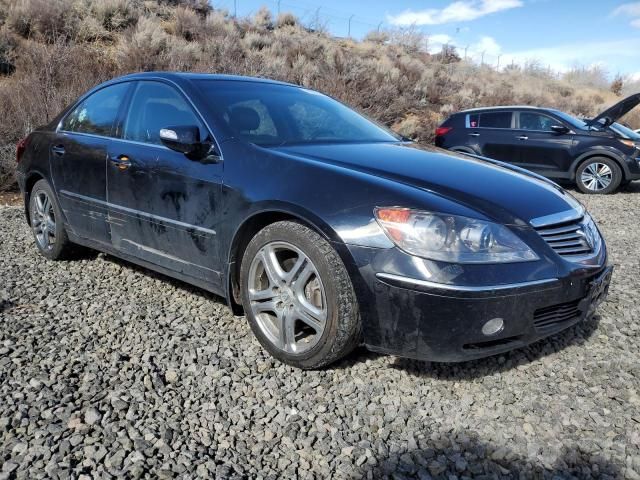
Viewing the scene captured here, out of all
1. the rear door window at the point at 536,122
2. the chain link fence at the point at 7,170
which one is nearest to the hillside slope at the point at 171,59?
the chain link fence at the point at 7,170

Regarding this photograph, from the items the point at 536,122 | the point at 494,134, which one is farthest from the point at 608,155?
the point at 494,134

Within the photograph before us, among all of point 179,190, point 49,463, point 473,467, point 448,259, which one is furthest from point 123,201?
point 473,467

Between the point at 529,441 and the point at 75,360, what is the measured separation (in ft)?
7.68

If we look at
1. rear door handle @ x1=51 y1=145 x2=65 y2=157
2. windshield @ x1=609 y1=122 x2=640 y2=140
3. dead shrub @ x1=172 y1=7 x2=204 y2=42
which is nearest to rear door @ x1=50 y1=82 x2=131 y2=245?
rear door handle @ x1=51 y1=145 x2=65 y2=157

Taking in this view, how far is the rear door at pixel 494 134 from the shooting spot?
10.5 metres

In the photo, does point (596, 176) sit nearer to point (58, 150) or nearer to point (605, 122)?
point (605, 122)

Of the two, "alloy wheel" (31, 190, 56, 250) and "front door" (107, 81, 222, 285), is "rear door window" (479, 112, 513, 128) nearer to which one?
"front door" (107, 81, 222, 285)

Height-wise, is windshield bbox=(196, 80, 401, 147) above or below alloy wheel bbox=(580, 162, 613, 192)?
above

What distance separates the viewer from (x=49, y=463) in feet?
6.98

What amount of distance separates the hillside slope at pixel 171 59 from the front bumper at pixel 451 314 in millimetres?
7291

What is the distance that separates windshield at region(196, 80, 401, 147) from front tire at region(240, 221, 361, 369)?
2.28ft

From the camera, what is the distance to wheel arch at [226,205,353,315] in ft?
8.63

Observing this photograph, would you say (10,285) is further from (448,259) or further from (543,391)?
(543,391)

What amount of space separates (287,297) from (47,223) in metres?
2.90
